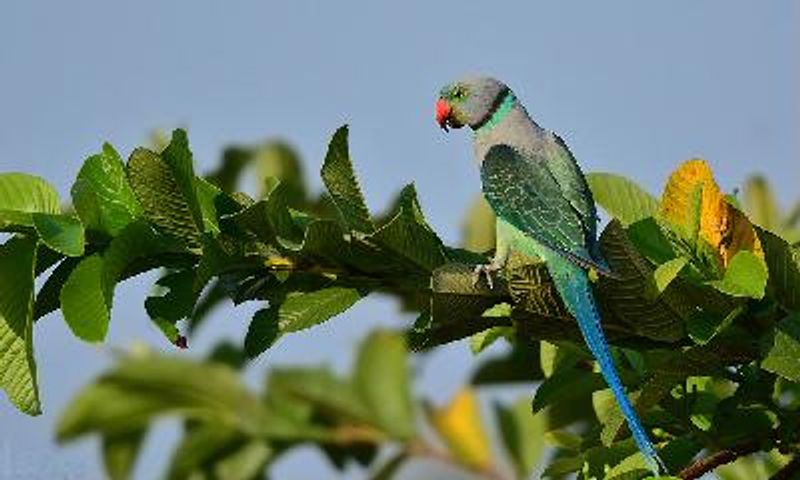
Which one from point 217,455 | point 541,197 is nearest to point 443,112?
point 541,197

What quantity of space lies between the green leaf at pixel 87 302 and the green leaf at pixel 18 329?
0.18 feet

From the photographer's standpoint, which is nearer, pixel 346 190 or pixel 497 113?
pixel 346 190

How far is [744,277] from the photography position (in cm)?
172

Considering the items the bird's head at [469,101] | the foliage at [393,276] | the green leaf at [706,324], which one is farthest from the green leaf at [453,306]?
the bird's head at [469,101]

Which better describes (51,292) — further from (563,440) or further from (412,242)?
(563,440)

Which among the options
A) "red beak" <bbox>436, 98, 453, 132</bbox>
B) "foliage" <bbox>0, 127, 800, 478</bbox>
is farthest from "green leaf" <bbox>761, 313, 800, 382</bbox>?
Result: "red beak" <bbox>436, 98, 453, 132</bbox>

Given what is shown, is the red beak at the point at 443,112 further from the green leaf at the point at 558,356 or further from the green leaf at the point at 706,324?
the green leaf at the point at 706,324

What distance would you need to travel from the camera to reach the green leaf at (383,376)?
2.10 feet

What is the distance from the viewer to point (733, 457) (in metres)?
1.90

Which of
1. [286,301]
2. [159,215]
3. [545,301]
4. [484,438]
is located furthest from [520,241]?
[484,438]

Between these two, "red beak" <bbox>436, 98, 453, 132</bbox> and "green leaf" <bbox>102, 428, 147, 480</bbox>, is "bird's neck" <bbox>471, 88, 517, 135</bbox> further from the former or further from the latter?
"green leaf" <bbox>102, 428, 147, 480</bbox>

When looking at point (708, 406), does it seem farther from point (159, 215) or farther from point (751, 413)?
point (159, 215)

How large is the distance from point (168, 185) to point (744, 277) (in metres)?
0.69

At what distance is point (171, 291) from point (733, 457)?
0.77 m
